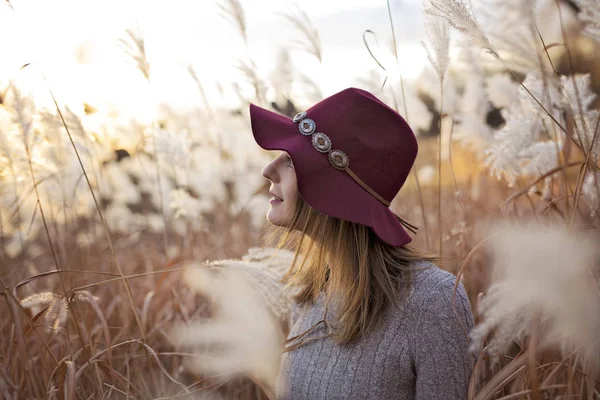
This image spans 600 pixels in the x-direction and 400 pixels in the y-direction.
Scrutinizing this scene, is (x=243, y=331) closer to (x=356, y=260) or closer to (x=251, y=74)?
(x=356, y=260)

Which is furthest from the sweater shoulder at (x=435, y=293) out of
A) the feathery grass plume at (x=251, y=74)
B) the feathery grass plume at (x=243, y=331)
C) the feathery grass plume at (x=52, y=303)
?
the feathery grass plume at (x=251, y=74)

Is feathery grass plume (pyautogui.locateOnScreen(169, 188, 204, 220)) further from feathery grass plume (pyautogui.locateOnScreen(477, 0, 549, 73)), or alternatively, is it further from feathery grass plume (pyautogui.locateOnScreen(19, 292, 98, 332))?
feathery grass plume (pyautogui.locateOnScreen(477, 0, 549, 73))

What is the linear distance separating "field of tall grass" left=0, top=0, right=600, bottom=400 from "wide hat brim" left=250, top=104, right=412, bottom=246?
0.24 meters

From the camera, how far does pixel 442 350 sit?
4.72 ft

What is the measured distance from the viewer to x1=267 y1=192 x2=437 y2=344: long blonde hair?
159 centimetres

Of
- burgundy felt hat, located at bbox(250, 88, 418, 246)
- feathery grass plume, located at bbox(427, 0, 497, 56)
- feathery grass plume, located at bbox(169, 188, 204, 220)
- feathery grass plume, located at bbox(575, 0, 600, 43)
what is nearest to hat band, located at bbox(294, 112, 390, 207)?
burgundy felt hat, located at bbox(250, 88, 418, 246)

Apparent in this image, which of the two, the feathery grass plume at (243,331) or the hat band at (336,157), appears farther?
the hat band at (336,157)

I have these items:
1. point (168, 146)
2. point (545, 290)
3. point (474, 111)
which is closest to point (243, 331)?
point (545, 290)

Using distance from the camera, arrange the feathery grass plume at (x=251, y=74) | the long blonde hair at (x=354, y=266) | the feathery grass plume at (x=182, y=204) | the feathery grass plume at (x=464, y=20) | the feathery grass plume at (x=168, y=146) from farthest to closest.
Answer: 1. the feathery grass plume at (x=182, y=204)
2. the feathery grass plume at (x=168, y=146)
3. the feathery grass plume at (x=251, y=74)
4. the long blonde hair at (x=354, y=266)
5. the feathery grass plume at (x=464, y=20)

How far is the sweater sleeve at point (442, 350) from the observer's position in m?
1.43

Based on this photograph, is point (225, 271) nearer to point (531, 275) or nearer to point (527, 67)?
point (531, 275)

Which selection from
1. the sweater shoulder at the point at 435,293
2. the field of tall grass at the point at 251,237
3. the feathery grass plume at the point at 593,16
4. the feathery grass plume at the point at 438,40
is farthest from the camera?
the feathery grass plume at the point at 438,40

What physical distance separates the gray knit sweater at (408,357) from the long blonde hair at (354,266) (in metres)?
0.04

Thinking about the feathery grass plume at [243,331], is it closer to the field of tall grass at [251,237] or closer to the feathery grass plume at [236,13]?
the field of tall grass at [251,237]
